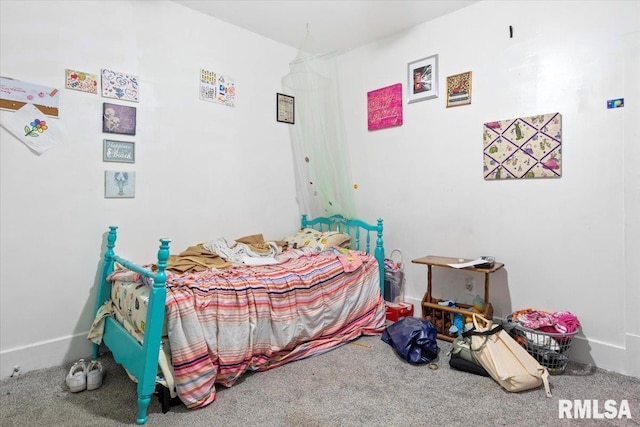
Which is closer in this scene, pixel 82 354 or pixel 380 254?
pixel 82 354

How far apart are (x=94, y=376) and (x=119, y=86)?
185cm

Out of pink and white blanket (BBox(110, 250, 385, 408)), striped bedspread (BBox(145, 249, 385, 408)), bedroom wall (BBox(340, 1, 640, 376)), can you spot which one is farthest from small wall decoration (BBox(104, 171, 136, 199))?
bedroom wall (BBox(340, 1, 640, 376))

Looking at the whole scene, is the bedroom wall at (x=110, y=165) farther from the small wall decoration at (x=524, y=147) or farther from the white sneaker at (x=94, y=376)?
the small wall decoration at (x=524, y=147)

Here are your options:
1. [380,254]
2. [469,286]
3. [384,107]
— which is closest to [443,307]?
[469,286]

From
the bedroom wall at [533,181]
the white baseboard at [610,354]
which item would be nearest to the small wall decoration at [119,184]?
the bedroom wall at [533,181]

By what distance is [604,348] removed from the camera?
2189 millimetres

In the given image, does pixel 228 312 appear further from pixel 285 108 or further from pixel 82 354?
pixel 285 108

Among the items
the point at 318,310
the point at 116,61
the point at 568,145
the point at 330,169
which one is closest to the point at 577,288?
the point at 568,145

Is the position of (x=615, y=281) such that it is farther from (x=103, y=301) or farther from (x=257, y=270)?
(x=103, y=301)

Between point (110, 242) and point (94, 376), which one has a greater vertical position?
point (110, 242)

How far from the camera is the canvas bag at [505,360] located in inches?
75.0

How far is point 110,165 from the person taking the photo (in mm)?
2420

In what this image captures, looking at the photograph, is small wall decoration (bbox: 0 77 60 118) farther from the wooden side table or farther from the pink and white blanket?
the wooden side table

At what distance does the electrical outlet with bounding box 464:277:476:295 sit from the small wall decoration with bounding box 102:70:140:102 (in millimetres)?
2808
